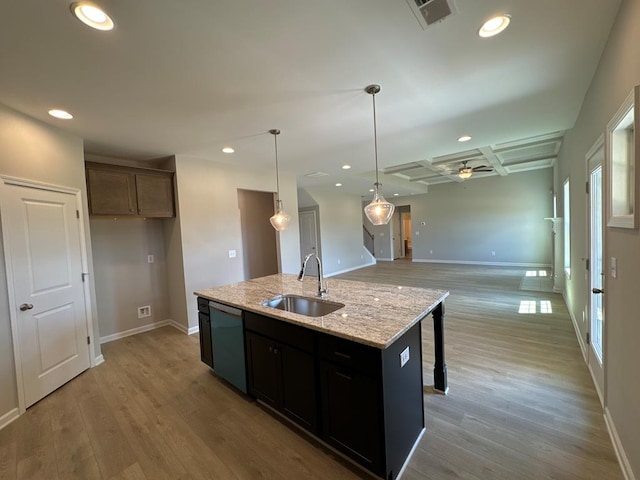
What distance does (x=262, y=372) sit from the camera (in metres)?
2.24

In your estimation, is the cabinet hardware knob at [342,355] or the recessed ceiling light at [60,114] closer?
the cabinet hardware knob at [342,355]

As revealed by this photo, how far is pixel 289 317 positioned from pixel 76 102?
252 centimetres

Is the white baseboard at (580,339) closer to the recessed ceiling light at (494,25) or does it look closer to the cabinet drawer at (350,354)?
the cabinet drawer at (350,354)

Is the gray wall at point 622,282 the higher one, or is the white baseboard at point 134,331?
the gray wall at point 622,282

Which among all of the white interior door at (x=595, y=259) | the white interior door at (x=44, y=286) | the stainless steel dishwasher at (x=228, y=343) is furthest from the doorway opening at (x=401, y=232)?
the white interior door at (x=44, y=286)

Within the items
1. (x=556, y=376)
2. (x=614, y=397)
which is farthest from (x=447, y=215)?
(x=614, y=397)

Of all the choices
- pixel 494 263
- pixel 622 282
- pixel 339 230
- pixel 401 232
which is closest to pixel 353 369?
pixel 622 282

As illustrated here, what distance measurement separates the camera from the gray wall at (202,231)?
3.99 m

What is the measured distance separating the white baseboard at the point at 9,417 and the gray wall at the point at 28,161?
0.08ft

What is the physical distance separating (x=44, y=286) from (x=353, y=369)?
10.1 ft

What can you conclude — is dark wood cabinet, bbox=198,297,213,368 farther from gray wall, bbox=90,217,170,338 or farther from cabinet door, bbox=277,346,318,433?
gray wall, bbox=90,217,170,338

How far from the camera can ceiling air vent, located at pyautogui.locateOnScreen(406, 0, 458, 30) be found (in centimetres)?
142

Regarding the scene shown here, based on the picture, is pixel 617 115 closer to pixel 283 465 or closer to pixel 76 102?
pixel 283 465

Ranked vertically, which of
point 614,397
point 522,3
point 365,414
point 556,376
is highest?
point 522,3
